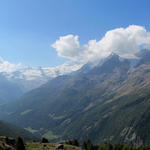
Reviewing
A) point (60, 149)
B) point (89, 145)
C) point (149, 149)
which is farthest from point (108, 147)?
point (60, 149)

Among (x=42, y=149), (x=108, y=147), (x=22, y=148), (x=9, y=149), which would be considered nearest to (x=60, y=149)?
(x=42, y=149)

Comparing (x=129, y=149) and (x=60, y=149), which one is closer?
(x=60, y=149)

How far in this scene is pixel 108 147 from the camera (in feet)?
445

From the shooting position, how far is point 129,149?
396ft

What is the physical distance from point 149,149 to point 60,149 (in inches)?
3042

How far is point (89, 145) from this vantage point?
13050cm

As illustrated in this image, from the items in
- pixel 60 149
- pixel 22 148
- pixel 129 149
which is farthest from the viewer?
pixel 129 149

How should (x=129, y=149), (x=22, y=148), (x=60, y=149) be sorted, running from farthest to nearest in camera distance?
(x=129, y=149)
(x=60, y=149)
(x=22, y=148)

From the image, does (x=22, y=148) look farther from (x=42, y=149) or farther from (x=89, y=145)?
(x=89, y=145)

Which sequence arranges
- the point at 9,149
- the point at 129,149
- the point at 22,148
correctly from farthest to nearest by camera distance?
1. the point at 129,149
2. the point at 22,148
3. the point at 9,149

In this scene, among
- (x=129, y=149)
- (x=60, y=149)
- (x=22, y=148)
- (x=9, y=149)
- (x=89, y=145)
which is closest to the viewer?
(x=9, y=149)

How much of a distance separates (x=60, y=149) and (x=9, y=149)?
27079 millimetres

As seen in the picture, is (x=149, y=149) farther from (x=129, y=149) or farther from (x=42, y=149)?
(x=42, y=149)

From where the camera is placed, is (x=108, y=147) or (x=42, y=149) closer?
(x=42, y=149)
